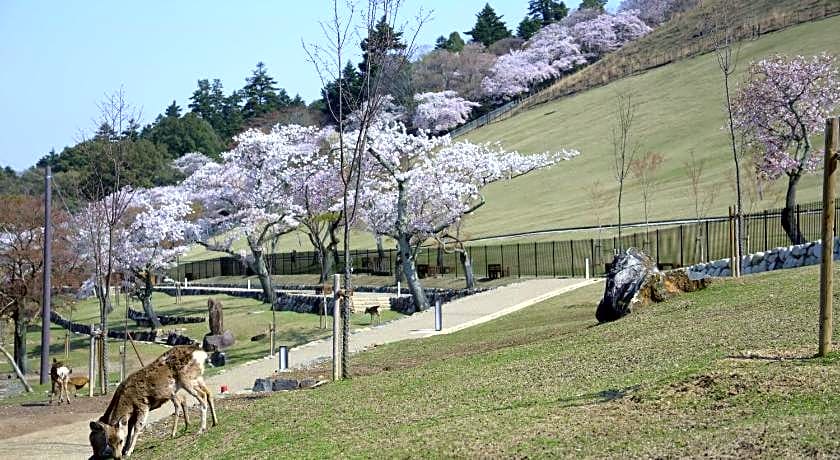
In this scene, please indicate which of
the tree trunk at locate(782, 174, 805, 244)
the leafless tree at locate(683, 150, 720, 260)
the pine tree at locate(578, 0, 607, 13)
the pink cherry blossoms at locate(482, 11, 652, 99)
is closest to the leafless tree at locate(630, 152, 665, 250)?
the leafless tree at locate(683, 150, 720, 260)

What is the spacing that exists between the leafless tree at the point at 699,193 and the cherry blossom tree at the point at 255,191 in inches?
736

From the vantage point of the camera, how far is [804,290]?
57.0ft

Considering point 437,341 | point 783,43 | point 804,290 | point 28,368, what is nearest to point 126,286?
point 28,368

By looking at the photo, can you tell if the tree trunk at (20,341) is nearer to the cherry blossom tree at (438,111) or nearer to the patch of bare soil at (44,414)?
the patch of bare soil at (44,414)

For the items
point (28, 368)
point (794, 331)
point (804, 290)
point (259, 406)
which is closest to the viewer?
point (794, 331)

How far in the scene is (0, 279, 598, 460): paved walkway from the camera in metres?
16.4

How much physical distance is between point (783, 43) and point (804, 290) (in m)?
70.5

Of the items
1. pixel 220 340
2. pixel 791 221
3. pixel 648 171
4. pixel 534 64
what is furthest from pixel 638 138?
pixel 220 340

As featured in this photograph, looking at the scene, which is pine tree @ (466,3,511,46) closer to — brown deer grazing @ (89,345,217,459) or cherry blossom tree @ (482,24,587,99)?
cherry blossom tree @ (482,24,587,99)

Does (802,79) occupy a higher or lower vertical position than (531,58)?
lower

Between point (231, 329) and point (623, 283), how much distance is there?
932 inches

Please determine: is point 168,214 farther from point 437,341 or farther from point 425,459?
point 425,459

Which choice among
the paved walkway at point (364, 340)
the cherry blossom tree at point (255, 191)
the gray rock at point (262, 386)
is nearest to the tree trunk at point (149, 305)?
the cherry blossom tree at point (255, 191)

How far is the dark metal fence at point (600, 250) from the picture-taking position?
43531 mm
